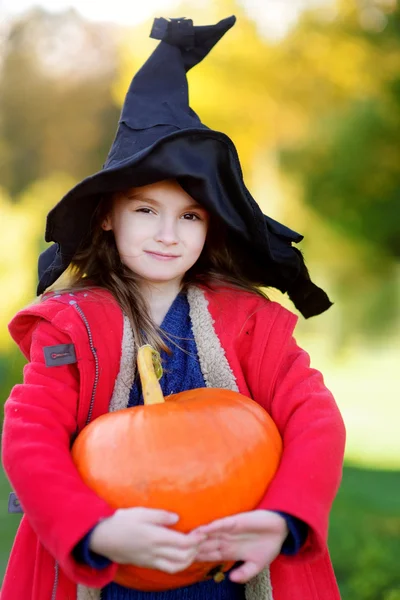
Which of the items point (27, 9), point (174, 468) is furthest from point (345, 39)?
point (174, 468)

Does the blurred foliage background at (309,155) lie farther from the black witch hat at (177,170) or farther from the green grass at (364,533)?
the black witch hat at (177,170)

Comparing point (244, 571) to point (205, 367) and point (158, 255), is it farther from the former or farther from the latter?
point (158, 255)

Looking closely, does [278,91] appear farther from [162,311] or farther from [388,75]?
[162,311]

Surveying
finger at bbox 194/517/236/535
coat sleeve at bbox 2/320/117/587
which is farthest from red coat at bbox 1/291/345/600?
finger at bbox 194/517/236/535

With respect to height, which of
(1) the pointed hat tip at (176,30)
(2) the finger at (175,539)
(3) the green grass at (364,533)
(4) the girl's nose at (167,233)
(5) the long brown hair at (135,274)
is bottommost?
(3) the green grass at (364,533)

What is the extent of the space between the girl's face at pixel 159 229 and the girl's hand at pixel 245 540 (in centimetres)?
76

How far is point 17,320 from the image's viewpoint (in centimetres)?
206

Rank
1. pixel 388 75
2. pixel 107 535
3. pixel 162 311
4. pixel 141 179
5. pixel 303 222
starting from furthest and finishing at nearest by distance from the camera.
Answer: pixel 303 222
pixel 388 75
pixel 162 311
pixel 141 179
pixel 107 535

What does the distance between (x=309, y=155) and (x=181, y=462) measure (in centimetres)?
366

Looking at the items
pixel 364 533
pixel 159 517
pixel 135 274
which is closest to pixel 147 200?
pixel 135 274

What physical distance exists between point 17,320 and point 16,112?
461 centimetres

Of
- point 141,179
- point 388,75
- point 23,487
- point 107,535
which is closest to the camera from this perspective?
point 107,535

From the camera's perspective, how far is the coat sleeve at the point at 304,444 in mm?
1718

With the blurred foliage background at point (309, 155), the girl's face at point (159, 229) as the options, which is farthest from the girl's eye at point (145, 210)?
the blurred foliage background at point (309, 155)
